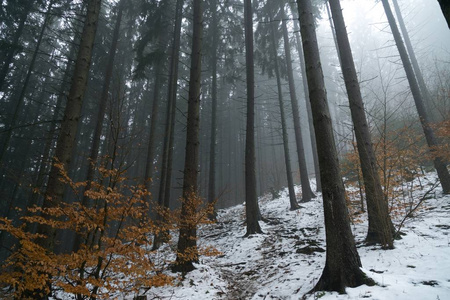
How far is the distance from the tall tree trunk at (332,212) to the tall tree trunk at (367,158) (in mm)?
1734

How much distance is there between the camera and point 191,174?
6.75 metres

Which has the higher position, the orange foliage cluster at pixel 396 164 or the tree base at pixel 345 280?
the orange foliage cluster at pixel 396 164

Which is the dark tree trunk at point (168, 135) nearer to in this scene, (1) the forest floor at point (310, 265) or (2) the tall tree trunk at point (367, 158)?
(1) the forest floor at point (310, 265)

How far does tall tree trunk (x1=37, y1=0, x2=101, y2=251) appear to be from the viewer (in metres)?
4.54

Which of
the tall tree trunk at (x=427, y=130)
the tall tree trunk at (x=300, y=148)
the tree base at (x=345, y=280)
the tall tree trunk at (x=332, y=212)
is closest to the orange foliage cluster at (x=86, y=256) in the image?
the tree base at (x=345, y=280)

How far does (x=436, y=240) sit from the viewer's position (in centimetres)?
498

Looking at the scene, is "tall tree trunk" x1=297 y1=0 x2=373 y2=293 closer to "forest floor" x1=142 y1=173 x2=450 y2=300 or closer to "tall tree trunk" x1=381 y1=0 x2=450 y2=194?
"forest floor" x1=142 y1=173 x2=450 y2=300

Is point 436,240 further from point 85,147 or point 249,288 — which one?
point 85,147

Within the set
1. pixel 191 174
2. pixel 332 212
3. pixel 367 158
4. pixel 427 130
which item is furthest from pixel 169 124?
pixel 427 130

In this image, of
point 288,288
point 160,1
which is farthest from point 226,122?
point 288,288

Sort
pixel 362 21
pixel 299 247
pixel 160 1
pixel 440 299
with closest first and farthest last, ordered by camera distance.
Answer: pixel 440 299
pixel 299 247
pixel 160 1
pixel 362 21

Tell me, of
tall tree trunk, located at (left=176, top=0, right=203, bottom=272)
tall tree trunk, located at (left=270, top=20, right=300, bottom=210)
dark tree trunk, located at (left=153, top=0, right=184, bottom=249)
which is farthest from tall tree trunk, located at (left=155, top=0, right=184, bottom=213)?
tall tree trunk, located at (left=270, top=20, right=300, bottom=210)

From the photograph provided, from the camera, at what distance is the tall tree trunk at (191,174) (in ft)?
19.5

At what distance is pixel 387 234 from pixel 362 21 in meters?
38.5
